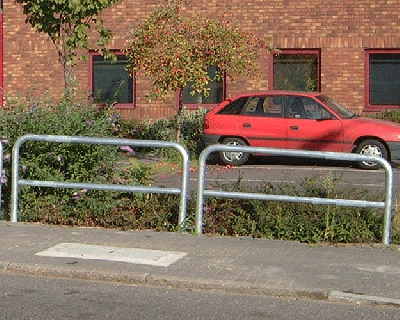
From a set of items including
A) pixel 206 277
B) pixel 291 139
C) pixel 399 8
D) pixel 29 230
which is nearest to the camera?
pixel 206 277

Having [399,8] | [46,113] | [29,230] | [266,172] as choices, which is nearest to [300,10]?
[399,8]

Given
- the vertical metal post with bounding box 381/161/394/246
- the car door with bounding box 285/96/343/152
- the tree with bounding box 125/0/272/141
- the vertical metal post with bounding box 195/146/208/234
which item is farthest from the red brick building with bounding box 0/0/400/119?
the vertical metal post with bounding box 381/161/394/246

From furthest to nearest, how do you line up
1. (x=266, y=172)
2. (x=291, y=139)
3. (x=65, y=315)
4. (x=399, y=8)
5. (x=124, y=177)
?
(x=399, y=8)
(x=291, y=139)
(x=266, y=172)
(x=124, y=177)
(x=65, y=315)

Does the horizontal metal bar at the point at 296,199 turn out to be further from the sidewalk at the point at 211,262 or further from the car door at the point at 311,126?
the car door at the point at 311,126

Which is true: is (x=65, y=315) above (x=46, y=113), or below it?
below

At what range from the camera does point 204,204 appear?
410 inches

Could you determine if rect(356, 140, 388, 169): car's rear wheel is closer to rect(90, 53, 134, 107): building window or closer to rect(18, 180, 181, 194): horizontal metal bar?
rect(90, 53, 134, 107): building window

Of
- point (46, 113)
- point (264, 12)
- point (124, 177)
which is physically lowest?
point (124, 177)

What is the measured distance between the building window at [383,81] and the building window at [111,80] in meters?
5.89

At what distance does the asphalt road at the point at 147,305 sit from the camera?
7.07 m

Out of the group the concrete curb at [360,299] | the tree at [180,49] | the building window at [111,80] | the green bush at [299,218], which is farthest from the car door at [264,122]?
the concrete curb at [360,299]

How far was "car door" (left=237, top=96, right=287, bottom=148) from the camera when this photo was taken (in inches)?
723

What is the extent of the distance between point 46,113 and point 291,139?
25.6 feet

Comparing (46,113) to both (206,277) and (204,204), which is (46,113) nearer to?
(204,204)
